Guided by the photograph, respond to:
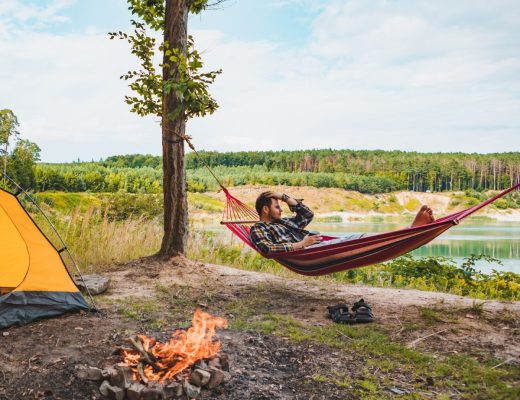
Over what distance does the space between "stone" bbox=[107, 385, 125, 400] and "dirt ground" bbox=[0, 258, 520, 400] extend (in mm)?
70

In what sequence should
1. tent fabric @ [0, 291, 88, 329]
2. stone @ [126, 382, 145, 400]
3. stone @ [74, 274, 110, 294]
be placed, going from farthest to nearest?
1. stone @ [74, 274, 110, 294]
2. tent fabric @ [0, 291, 88, 329]
3. stone @ [126, 382, 145, 400]

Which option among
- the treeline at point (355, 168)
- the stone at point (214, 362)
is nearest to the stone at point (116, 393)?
the stone at point (214, 362)

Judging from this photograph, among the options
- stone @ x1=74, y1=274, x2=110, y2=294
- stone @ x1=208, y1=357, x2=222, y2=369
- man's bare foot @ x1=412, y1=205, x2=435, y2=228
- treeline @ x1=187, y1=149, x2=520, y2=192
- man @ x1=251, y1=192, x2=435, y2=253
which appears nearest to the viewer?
stone @ x1=208, y1=357, x2=222, y2=369

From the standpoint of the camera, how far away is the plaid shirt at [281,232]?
3.33 metres

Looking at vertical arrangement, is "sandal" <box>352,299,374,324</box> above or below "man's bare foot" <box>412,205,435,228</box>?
below

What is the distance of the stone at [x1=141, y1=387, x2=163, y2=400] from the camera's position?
167 centimetres

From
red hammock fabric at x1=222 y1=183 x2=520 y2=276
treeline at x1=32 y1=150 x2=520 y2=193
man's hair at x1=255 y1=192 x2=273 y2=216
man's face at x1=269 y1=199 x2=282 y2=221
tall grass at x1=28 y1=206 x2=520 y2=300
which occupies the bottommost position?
tall grass at x1=28 y1=206 x2=520 y2=300

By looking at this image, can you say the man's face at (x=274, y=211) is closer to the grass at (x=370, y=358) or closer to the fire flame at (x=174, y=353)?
the grass at (x=370, y=358)

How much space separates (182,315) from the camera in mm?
3023

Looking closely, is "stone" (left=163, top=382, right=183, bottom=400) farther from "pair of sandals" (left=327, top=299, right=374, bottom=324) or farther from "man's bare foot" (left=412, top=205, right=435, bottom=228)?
"man's bare foot" (left=412, top=205, right=435, bottom=228)

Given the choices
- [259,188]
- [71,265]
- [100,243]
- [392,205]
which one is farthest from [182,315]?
[392,205]

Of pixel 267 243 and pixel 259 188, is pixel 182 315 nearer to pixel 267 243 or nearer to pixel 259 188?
pixel 267 243

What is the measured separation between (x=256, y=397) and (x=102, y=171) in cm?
1422

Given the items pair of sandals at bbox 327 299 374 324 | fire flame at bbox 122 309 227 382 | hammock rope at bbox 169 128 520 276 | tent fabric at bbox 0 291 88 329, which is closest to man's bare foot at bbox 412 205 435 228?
hammock rope at bbox 169 128 520 276
